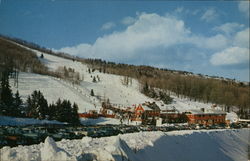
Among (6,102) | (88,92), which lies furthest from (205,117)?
(6,102)

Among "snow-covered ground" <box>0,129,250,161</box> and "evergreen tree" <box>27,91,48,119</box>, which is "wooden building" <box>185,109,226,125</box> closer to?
"snow-covered ground" <box>0,129,250,161</box>

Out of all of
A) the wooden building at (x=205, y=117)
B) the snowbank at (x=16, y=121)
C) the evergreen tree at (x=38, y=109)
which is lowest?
the wooden building at (x=205, y=117)

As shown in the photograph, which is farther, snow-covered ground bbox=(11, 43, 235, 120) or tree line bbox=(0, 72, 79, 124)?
snow-covered ground bbox=(11, 43, 235, 120)

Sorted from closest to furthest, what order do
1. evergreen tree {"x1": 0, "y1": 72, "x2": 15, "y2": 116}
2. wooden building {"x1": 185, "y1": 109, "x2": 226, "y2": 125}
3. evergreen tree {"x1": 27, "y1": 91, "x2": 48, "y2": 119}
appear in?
evergreen tree {"x1": 0, "y1": 72, "x2": 15, "y2": 116}, evergreen tree {"x1": 27, "y1": 91, "x2": 48, "y2": 119}, wooden building {"x1": 185, "y1": 109, "x2": 226, "y2": 125}

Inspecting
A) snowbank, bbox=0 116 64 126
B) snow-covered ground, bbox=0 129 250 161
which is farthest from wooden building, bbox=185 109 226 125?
snowbank, bbox=0 116 64 126

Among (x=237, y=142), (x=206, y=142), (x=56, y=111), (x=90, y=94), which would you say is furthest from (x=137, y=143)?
(x=90, y=94)

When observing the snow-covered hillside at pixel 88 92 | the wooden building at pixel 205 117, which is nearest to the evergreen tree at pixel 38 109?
the snow-covered hillside at pixel 88 92

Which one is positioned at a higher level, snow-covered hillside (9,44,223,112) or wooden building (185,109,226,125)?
snow-covered hillside (9,44,223,112)

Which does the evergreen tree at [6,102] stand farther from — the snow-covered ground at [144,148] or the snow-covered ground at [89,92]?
the snow-covered ground at [144,148]
